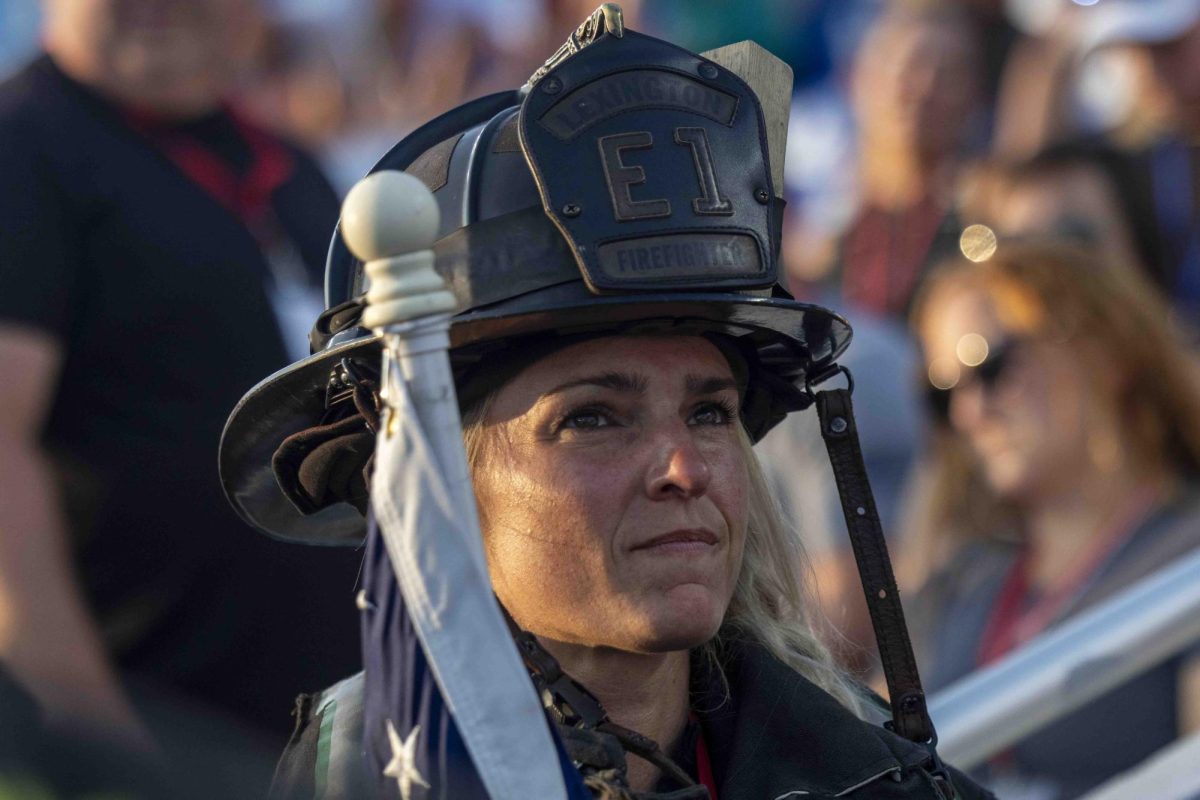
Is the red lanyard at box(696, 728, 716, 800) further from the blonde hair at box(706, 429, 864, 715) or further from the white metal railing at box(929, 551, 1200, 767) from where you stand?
the white metal railing at box(929, 551, 1200, 767)

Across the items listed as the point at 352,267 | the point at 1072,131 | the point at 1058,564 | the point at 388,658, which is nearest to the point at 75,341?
the point at 352,267

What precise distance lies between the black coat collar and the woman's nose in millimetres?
401

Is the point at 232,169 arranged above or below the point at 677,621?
above

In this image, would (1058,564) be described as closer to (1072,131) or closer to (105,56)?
(1072,131)

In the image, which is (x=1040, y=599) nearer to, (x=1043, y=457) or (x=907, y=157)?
(x=1043, y=457)

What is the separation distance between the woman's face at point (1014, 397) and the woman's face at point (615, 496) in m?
1.98

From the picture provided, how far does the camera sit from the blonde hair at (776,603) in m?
2.92

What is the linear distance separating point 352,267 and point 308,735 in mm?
731

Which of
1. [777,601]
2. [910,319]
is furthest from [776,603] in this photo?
[910,319]

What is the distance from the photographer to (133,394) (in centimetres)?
374

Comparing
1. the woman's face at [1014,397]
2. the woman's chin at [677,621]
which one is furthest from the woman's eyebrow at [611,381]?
the woman's face at [1014,397]

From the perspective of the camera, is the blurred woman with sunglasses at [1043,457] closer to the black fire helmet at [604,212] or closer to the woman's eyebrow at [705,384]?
the woman's eyebrow at [705,384]

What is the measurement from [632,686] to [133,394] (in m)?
1.54

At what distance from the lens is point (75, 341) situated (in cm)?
370
